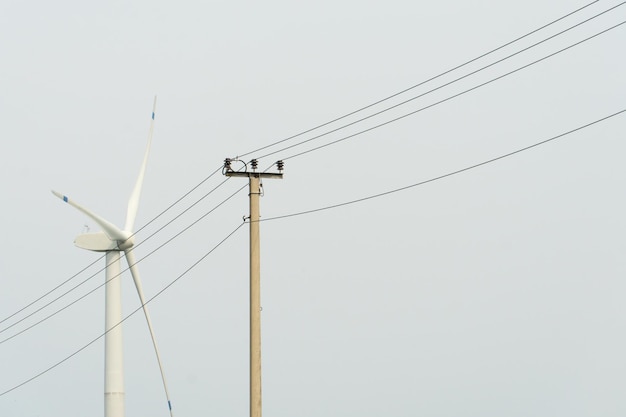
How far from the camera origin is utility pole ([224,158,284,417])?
1531 inches

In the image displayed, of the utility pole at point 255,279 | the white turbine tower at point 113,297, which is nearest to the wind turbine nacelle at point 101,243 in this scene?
the white turbine tower at point 113,297

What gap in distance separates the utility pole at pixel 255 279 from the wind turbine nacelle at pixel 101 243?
85.8 feet

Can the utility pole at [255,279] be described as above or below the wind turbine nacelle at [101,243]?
below

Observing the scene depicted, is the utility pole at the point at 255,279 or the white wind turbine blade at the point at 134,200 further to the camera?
the white wind turbine blade at the point at 134,200

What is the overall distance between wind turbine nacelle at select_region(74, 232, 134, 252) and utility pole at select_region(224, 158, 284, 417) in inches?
1030

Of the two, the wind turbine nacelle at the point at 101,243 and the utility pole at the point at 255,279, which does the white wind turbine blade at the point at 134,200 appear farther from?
the utility pole at the point at 255,279

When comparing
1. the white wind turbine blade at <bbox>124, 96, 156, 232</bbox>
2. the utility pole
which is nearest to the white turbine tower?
the white wind turbine blade at <bbox>124, 96, 156, 232</bbox>

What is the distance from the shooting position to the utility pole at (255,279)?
3888cm

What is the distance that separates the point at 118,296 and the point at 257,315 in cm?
2796

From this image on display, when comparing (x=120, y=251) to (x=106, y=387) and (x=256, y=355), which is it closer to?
(x=106, y=387)

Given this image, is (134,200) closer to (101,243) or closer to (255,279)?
(101,243)

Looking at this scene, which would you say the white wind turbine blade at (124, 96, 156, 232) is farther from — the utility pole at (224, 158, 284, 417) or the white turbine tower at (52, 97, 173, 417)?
the utility pole at (224, 158, 284, 417)

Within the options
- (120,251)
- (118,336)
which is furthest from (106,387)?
(120,251)

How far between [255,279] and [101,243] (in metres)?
28.2
